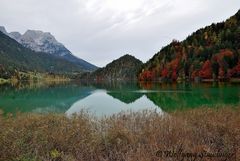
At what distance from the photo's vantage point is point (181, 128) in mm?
13453

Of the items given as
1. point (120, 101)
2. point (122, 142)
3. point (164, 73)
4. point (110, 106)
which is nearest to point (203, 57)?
point (164, 73)

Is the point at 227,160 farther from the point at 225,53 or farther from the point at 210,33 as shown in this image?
the point at 210,33

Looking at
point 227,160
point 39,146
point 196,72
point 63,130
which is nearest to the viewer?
point 227,160

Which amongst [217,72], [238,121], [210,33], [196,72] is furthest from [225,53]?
[238,121]

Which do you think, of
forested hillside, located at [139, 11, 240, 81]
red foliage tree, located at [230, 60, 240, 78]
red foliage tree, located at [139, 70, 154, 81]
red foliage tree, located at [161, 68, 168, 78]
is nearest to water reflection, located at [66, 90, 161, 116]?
red foliage tree, located at [230, 60, 240, 78]

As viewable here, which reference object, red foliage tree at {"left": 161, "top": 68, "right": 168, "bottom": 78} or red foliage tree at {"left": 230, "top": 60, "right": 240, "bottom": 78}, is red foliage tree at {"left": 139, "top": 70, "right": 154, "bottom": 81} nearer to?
red foliage tree at {"left": 161, "top": 68, "right": 168, "bottom": 78}

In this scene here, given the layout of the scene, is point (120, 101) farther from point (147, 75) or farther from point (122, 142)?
point (147, 75)

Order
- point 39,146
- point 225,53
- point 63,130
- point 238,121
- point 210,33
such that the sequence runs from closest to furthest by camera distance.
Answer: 1. point 39,146
2. point 63,130
3. point 238,121
4. point 225,53
5. point 210,33

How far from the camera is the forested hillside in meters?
113

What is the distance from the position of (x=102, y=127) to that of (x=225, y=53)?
110m

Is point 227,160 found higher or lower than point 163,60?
lower

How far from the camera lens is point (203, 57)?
134m

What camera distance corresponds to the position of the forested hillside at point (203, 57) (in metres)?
113

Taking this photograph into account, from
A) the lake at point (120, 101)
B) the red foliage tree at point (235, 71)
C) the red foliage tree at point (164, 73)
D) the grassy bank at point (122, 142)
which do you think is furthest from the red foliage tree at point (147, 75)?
the grassy bank at point (122, 142)
